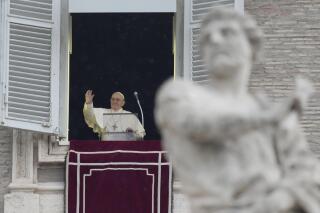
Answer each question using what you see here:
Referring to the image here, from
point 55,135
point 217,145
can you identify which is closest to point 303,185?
point 217,145

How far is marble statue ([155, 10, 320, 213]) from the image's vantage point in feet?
32.6

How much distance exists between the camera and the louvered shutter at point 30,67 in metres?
25.6

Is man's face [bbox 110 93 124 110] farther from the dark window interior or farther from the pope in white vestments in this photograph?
the dark window interior

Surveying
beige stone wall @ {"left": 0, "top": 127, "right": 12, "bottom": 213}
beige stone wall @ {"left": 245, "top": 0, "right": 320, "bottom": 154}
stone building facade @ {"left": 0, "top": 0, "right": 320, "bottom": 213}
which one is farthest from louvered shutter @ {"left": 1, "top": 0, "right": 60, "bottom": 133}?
beige stone wall @ {"left": 245, "top": 0, "right": 320, "bottom": 154}

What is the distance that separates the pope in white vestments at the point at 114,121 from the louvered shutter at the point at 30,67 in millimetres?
700

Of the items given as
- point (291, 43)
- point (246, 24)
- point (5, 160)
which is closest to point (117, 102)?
point (5, 160)

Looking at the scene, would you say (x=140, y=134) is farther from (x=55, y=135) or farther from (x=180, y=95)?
(x=180, y=95)

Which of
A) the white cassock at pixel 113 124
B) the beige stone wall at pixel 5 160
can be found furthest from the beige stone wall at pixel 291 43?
the beige stone wall at pixel 5 160

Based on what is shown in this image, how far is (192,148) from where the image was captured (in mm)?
10008

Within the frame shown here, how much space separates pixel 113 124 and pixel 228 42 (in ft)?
52.6

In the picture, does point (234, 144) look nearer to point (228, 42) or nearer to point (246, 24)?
point (228, 42)

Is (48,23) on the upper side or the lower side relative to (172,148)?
upper

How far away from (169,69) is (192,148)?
57.5ft

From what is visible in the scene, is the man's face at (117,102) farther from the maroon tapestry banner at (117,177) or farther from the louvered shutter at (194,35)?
the louvered shutter at (194,35)
